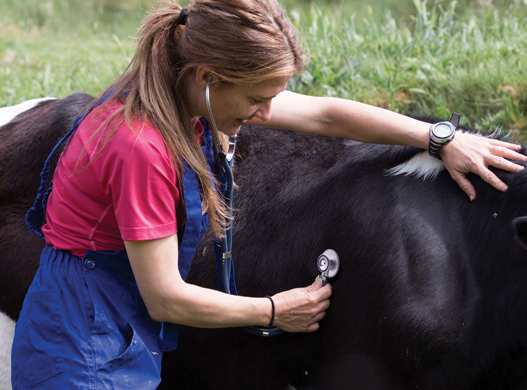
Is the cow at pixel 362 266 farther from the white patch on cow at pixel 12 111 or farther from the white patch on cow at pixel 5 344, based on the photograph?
the white patch on cow at pixel 12 111

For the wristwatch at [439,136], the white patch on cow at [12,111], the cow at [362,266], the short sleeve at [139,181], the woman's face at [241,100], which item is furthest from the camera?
the white patch on cow at [12,111]

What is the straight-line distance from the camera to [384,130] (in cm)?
234

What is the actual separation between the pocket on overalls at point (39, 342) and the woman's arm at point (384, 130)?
1.01 meters

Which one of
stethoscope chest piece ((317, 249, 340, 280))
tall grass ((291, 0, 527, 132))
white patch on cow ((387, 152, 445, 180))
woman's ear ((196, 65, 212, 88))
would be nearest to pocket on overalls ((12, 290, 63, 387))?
woman's ear ((196, 65, 212, 88))

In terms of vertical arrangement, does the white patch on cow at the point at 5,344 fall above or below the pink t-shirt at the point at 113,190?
below

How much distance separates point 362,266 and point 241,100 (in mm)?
824

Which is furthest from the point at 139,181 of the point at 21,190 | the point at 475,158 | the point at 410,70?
the point at 410,70

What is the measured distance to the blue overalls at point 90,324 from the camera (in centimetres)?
190

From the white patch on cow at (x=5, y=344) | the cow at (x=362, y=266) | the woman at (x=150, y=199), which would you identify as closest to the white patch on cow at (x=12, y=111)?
the cow at (x=362, y=266)

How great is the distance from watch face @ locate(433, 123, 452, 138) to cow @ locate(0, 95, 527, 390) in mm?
143

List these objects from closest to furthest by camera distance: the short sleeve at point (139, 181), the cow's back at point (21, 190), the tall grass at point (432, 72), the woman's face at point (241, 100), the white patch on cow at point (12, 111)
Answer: the short sleeve at point (139, 181) → the woman's face at point (241, 100) → the cow's back at point (21, 190) → the white patch on cow at point (12, 111) → the tall grass at point (432, 72)

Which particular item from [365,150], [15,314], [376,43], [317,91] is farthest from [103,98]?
[376,43]

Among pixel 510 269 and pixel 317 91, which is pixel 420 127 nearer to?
pixel 510 269

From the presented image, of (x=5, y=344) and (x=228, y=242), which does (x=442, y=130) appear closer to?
(x=228, y=242)
